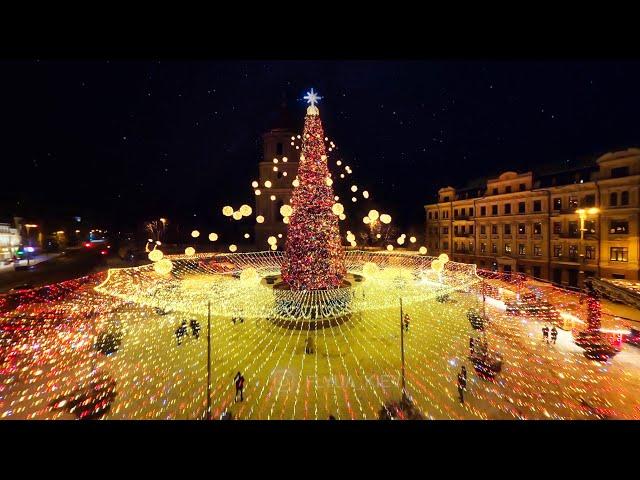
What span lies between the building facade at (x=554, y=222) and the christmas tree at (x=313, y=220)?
1184 cm

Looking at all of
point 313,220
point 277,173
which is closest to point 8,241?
point 277,173

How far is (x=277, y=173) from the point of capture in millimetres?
29031

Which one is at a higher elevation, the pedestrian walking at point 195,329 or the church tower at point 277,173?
the church tower at point 277,173

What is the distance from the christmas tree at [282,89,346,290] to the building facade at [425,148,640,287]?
11.8m

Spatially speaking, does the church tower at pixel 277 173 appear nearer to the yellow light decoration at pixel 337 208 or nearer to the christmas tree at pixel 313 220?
the christmas tree at pixel 313 220

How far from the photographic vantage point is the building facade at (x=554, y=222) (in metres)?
16.8

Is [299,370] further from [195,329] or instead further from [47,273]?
[47,273]

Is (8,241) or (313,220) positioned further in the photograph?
(8,241)

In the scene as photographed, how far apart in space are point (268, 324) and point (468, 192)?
2360cm

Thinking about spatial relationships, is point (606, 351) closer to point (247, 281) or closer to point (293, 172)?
point (247, 281)

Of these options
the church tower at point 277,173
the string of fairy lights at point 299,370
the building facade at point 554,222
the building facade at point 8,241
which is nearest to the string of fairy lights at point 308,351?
the string of fairy lights at point 299,370

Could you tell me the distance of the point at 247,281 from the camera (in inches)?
559

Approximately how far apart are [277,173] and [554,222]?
76.2 ft
